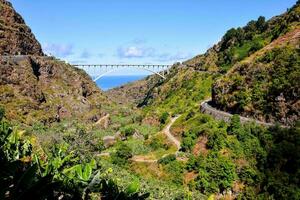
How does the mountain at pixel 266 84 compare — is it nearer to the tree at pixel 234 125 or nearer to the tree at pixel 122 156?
the tree at pixel 234 125

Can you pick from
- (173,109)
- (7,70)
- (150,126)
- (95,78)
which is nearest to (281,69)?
(150,126)

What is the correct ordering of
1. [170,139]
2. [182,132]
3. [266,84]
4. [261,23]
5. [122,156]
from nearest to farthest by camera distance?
[122,156]
[266,84]
[170,139]
[182,132]
[261,23]

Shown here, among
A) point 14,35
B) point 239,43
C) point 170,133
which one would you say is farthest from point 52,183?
point 239,43

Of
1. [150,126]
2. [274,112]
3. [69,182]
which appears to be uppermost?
[69,182]

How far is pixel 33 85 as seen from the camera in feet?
254

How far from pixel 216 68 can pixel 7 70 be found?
44323 mm

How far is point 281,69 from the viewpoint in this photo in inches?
2105

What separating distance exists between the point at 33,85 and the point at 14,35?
1725 cm

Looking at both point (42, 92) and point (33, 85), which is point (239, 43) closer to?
point (42, 92)

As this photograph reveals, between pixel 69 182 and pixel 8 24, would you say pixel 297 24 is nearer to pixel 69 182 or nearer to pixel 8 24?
pixel 8 24

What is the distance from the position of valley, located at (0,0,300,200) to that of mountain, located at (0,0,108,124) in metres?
0.22

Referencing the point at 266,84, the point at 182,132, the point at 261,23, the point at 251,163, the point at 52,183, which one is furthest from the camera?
the point at 261,23

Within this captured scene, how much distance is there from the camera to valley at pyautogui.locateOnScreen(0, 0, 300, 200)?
33219 mm

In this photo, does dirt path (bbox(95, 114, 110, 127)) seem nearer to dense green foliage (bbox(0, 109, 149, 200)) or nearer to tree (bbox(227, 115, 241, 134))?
tree (bbox(227, 115, 241, 134))
